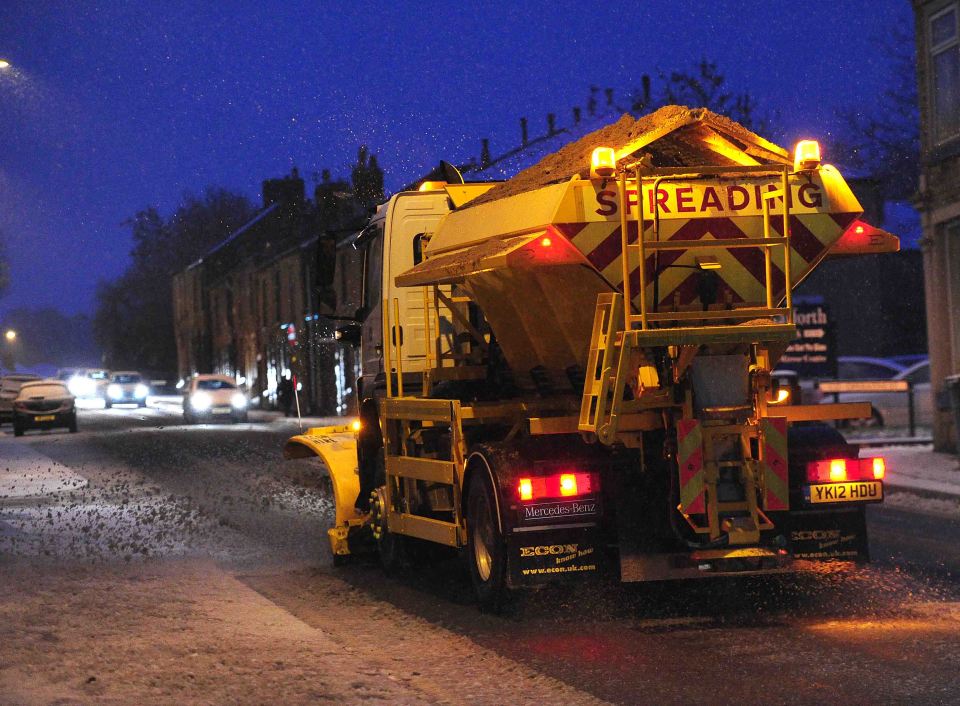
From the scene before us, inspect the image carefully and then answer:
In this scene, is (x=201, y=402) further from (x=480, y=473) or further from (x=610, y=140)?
(x=610, y=140)

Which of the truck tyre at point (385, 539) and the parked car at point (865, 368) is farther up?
the parked car at point (865, 368)

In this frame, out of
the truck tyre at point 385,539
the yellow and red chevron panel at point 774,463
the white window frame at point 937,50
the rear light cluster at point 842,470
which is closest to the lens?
the yellow and red chevron panel at point 774,463

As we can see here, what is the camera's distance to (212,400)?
43.1m

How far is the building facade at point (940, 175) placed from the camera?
2167cm

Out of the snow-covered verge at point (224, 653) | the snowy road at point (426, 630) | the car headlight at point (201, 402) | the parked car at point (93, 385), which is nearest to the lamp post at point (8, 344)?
the parked car at point (93, 385)

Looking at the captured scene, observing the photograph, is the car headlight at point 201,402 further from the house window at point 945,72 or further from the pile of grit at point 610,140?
the pile of grit at point 610,140

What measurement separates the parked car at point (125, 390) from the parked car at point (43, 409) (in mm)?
24596

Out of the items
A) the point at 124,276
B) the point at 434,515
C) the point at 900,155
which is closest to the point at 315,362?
the point at 900,155

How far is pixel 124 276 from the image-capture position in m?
113

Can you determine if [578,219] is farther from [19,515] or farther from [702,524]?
[19,515]

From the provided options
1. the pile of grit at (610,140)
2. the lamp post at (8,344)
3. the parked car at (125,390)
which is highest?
the lamp post at (8,344)

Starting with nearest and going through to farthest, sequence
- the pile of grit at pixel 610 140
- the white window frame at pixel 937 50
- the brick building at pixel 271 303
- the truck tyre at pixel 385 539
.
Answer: the pile of grit at pixel 610 140 < the truck tyre at pixel 385 539 < the white window frame at pixel 937 50 < the brick building at pixel 271 303

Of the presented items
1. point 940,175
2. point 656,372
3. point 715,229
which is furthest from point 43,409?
point 715,229

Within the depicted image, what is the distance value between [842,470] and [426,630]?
2.92m
